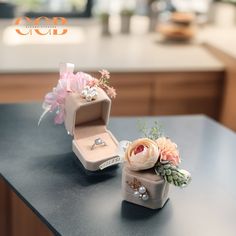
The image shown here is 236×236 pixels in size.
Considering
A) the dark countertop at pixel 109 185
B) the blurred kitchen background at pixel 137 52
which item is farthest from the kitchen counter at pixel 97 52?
the dark countertop at pixel 109 185

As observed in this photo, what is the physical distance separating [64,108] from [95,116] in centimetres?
11

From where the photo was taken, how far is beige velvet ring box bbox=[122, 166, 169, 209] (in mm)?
1381

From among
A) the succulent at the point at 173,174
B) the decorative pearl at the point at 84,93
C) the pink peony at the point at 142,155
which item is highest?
the decorative pearl at the point at 84,93

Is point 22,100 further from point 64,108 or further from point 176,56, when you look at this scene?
point 64,108

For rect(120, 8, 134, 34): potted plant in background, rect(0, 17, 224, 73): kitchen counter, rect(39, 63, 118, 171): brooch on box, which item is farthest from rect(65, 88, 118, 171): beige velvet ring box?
rect(120, 8, 134, 34): potted plant in background

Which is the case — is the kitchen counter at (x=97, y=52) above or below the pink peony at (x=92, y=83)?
below

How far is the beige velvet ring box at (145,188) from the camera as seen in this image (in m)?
1.38

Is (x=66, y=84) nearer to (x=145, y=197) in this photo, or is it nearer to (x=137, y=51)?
(x=145, y=197)

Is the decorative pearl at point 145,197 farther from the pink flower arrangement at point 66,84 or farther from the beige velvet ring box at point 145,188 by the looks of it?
the pink flower arrangement at point 66,84

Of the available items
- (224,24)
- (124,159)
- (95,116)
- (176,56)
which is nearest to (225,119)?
(176,56)

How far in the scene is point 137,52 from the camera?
3133mm

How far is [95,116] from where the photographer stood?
1.67 meters

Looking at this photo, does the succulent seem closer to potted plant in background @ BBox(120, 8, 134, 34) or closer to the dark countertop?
the dark countertop

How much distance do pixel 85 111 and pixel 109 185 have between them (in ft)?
0.81
